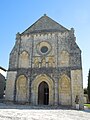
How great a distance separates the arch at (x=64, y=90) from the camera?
880 inches

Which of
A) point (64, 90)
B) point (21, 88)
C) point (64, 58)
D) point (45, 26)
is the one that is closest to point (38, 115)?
point (64, 90)

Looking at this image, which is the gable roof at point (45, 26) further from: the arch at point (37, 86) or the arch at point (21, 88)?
the arch at point (21, 88)

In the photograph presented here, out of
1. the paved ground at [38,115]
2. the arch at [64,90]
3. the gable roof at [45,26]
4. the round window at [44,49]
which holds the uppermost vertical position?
the gable roof at [45,26]

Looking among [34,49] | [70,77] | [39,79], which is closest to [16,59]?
[34,49]

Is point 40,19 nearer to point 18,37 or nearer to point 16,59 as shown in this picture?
point 18,37

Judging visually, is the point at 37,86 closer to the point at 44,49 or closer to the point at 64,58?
the point at 64,58

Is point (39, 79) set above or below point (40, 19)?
below

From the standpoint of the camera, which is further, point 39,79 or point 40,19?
point 40,19

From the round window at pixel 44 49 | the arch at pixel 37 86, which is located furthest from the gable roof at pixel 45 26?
the arch at pixel 37 86

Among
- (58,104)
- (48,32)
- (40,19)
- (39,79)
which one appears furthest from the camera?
(40,19)

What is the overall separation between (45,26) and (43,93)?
32.2 feet

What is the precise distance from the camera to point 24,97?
2364 centimetres

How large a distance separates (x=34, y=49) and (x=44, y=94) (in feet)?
21.2

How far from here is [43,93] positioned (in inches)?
965
